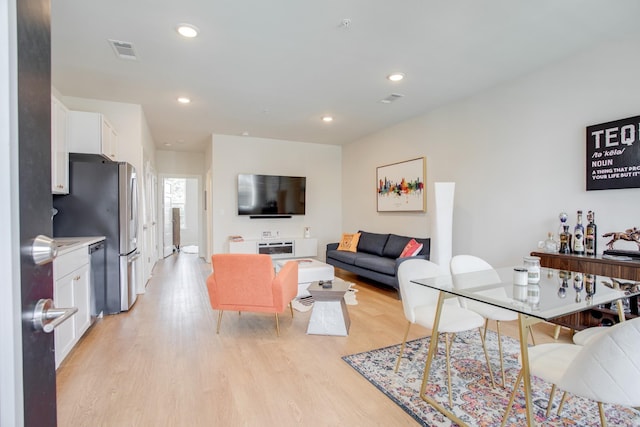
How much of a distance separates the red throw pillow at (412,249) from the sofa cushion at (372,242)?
76 centimetres

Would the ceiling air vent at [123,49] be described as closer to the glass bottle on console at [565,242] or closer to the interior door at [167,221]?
the glass bottle on console at [565,242]

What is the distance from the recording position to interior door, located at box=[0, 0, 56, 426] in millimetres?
536

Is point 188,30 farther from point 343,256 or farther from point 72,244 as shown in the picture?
point 343,256

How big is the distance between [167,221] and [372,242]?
20.4 feet

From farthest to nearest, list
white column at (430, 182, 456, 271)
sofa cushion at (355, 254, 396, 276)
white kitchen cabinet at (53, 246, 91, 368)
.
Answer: sofa cushion at (355, 254, 396, 276), white column at (430, 182, 456, 271), white kitchen cabinet at (53, 246, 91, 368)

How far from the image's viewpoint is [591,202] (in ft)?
10.4

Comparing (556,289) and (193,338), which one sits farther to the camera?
(193,338)

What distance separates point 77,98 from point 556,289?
219 inches

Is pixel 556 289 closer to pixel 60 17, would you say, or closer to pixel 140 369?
pixel 140 369

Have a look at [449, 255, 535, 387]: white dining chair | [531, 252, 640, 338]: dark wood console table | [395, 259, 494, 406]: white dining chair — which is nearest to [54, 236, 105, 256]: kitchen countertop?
[395, 259, 494, 406]: white dining chair

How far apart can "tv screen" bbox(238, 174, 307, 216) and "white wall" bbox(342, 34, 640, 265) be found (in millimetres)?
2595

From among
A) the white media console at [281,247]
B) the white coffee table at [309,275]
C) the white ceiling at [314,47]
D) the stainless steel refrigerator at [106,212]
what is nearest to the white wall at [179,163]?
the white media console at [281,247]

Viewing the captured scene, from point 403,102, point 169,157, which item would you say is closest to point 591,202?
point 403,102

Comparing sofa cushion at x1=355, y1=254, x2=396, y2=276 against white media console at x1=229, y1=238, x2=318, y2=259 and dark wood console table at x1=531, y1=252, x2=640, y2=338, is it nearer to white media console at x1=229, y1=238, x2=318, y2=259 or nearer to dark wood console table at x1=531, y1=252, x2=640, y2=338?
white media console at x1=229, y1=238, x2=318, y2=259
